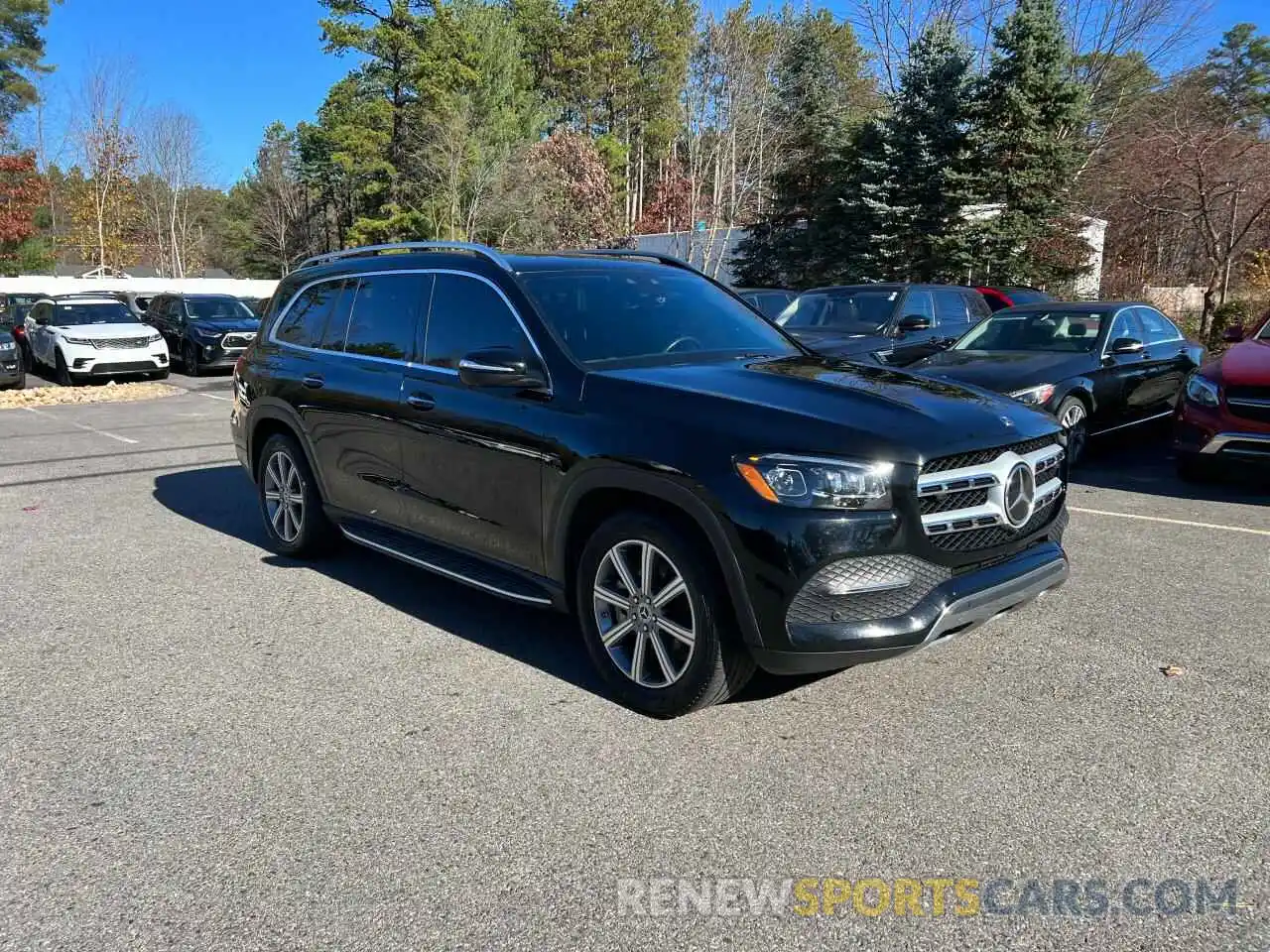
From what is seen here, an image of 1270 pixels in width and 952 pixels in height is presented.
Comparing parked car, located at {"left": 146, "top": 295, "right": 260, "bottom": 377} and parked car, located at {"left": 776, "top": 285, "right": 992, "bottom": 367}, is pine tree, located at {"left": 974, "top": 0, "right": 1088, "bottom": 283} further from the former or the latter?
parked car, located at {"left": 146, "top": 295, "right": 260, "bottom": 377}

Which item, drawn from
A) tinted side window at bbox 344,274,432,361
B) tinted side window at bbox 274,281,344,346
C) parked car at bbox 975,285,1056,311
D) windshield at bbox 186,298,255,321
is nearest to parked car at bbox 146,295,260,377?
windshield at bbox 186,298,255,321

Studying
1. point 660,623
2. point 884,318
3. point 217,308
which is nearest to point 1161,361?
point 884,318

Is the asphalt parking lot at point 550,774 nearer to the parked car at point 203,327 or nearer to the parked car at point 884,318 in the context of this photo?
the parked car at point 884,318

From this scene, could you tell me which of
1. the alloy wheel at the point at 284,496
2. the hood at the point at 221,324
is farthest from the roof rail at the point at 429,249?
the hood at the point at 221,324

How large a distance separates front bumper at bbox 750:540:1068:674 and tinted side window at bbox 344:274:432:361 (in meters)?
2.59

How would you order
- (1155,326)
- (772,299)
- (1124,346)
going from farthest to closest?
(772,299) < (1155,326) < (1124,346)

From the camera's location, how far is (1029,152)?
25141 millimetres

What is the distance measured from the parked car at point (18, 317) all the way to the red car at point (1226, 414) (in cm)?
2063

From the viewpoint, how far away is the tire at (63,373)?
59.7 ft

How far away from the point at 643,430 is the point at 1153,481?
6.43m

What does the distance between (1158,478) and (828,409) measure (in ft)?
20.6

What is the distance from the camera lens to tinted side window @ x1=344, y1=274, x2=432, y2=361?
489 cm

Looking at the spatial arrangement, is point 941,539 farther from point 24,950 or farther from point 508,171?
point 508,171

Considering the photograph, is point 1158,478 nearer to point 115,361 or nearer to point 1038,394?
point 1038,394
